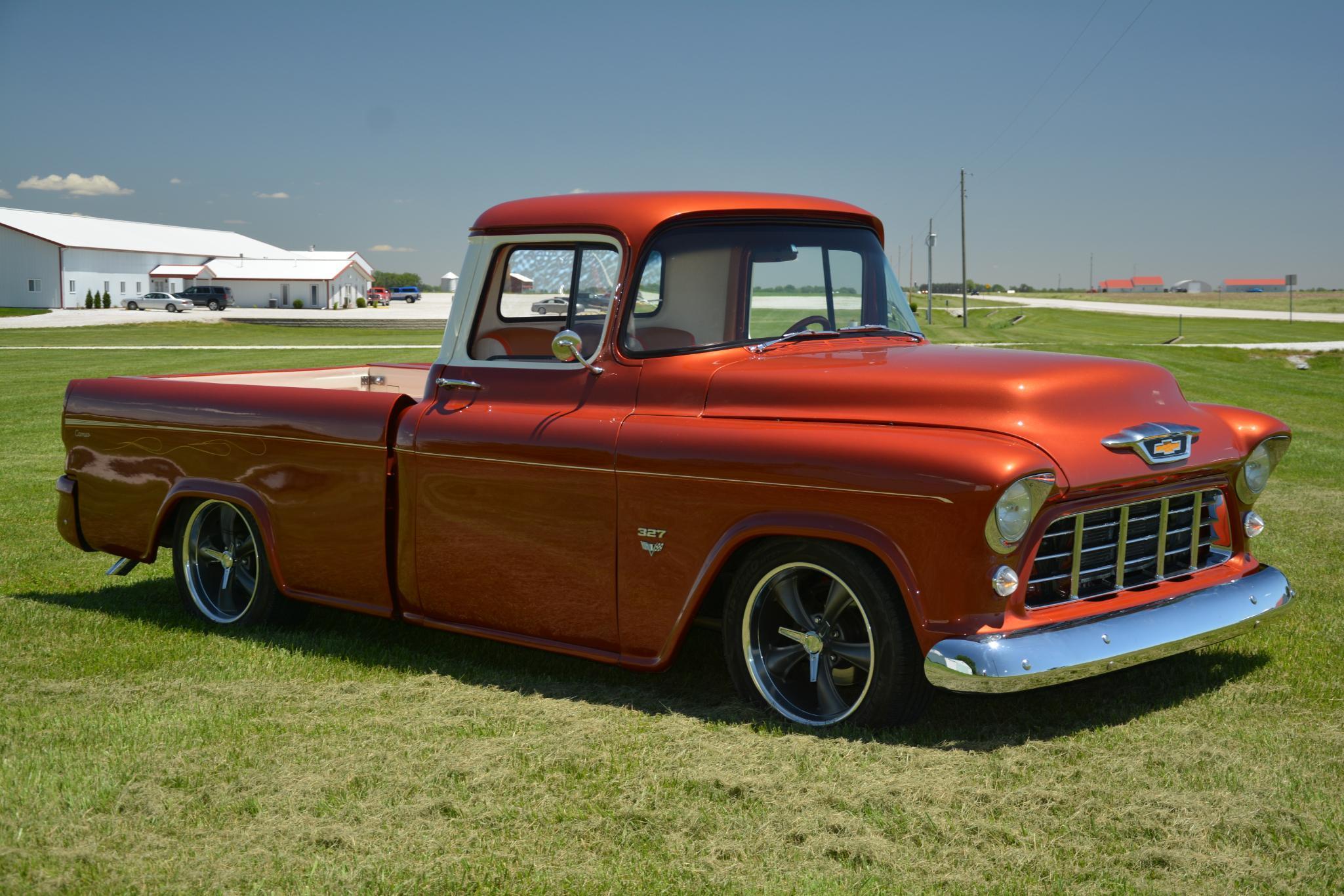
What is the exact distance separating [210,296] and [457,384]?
75730 millimetres

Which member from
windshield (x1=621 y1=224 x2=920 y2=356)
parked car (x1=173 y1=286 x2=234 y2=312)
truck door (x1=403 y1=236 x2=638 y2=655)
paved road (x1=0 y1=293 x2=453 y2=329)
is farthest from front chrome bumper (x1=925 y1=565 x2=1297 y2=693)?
parked car (x1=173 y1=286 x2=234 y2=312)

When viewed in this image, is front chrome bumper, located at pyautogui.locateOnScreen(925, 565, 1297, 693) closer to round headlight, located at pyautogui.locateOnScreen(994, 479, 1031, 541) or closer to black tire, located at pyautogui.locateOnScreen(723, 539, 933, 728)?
black tire, located at pyautogui.locateOnScreen(723, 539, 933, 728)

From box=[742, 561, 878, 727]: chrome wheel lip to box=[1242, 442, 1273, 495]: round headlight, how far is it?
1.79 metres

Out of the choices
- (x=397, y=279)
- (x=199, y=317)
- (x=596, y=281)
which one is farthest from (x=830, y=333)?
(x=397, y=279)

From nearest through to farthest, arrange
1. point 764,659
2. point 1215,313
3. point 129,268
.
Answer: point 764,659 < point 1215,313 < point 129,268

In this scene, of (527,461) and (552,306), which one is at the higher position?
(552,306)

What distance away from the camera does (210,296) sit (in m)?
75.1

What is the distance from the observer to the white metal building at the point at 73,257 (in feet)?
250

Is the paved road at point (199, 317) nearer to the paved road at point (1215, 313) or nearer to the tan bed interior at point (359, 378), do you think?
the paved road at point (1215, 313)

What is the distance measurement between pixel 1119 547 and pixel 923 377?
897 mm

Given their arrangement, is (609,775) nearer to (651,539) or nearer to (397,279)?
(651,539)

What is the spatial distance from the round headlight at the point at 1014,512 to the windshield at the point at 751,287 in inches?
57.4

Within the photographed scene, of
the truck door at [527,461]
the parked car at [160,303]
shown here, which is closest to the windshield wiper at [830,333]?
the truck door at [527,461]

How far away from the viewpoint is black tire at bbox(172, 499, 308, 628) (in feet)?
19.8
